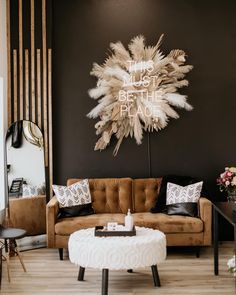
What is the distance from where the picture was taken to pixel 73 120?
5820 millimetres

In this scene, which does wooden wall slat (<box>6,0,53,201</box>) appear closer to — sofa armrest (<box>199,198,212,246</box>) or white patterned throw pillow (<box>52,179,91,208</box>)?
white patterned throw pillow (<box>52,179,91,208</box>)

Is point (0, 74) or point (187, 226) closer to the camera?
point (187, 226)

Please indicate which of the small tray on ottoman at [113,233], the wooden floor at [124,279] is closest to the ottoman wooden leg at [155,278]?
the wooden floor at [124,279]

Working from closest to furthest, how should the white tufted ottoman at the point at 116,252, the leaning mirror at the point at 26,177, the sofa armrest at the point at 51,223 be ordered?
the white tufted ottoman at the point at 116,252, the sofa armrest at the point at 51,223, the leaning mirror at the point at 26,177

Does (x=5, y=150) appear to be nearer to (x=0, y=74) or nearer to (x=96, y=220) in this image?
(x=0, y=74)

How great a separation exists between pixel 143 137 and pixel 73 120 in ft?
3.22

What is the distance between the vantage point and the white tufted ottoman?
368cm

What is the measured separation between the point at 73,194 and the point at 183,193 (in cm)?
134

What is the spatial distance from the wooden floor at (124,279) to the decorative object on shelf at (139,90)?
5.94 ft

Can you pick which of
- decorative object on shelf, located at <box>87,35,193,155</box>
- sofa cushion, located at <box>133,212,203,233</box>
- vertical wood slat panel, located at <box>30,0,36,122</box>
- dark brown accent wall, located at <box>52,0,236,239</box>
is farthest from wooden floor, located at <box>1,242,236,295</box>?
vertical wood slat panel, located at <box>30,0,36,122</box>

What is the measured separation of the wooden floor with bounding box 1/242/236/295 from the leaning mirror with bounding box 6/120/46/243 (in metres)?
0.64

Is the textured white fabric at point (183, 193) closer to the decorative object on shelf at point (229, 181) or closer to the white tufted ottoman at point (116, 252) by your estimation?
the decorative object on shelf at point (229, 181)

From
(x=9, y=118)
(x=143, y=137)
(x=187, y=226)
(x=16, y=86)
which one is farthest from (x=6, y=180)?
(x=187, y=226)

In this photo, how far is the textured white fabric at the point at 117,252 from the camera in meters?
3.68
